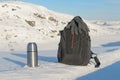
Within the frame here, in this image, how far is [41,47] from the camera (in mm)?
29969

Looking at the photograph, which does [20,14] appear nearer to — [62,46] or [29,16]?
[29,16]

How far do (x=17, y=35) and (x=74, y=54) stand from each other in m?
19.4

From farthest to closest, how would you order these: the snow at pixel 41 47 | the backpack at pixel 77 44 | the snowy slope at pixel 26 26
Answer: the snowy slope at pixel 26 26 < the backpack at pixel 77 44 < the snow at pixel 41 47

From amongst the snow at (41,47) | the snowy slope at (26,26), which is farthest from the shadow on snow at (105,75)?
the snowy slope at (26,26)

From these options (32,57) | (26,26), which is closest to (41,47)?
(26,26)

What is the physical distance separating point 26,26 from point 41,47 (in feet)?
27.6

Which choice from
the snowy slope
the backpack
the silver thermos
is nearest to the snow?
the snowy slope

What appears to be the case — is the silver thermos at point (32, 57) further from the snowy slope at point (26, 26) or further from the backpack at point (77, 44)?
the snowy slope at point (26, 26)

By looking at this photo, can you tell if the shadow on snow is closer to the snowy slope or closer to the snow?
the snow

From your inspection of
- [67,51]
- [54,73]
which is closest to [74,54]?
[67,51]

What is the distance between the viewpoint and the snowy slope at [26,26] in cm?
3325

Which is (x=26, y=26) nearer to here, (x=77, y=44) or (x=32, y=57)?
(x=77, y=44)

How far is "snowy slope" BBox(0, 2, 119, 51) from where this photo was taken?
1309 inches

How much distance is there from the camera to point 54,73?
12250mm
